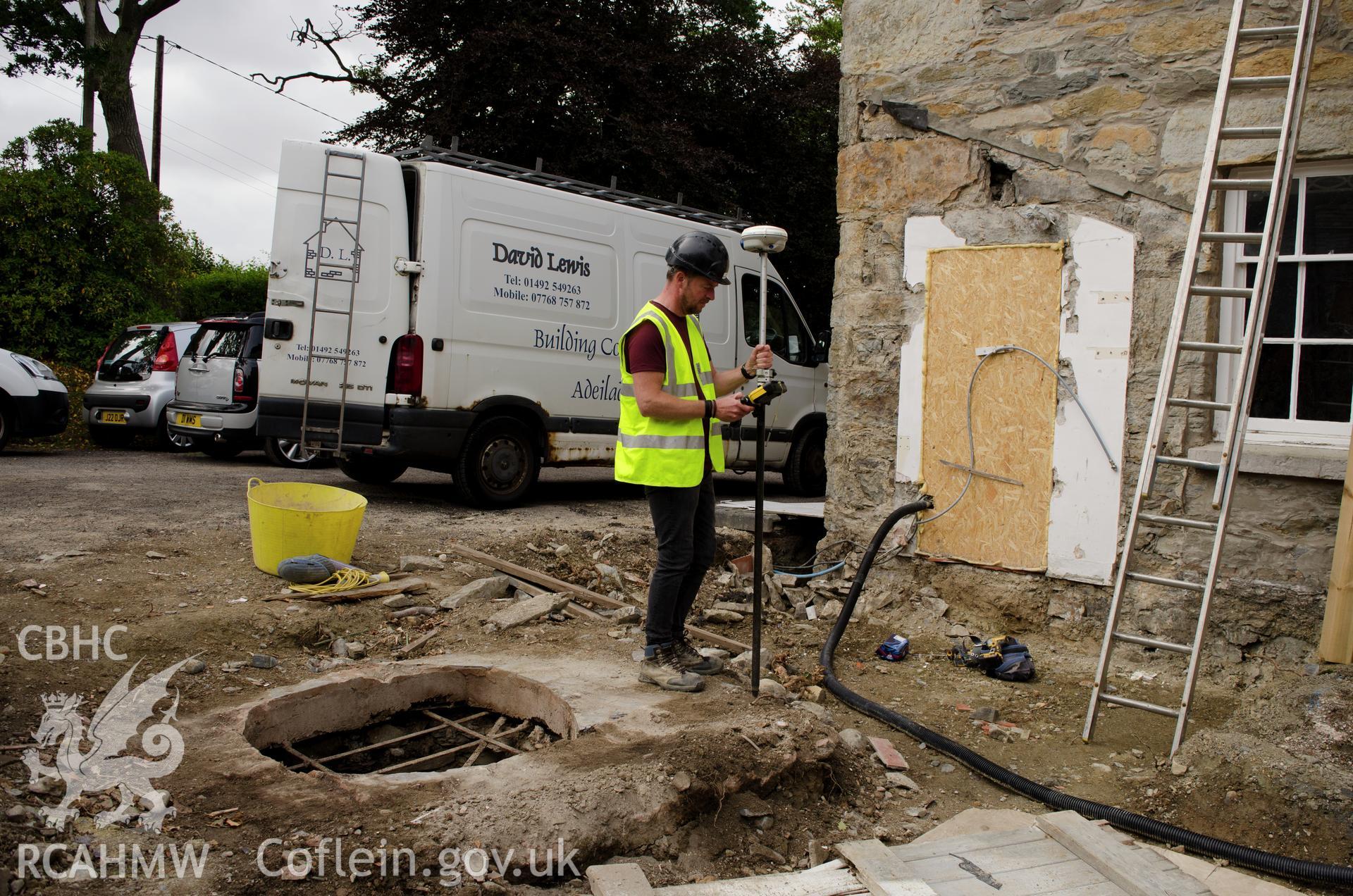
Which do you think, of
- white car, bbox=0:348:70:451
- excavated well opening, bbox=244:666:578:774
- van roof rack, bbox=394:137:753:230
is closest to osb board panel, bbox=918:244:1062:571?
excavated well opening, bbox=244:666:578:774

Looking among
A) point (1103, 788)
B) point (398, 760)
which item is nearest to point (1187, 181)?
point (1103, 788)

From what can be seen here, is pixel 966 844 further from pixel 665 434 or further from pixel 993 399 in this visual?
pixel 993 399

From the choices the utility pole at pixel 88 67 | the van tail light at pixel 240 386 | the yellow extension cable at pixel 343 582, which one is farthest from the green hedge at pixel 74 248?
the yellow extension cable at pixel 343 582

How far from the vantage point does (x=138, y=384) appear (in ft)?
37.8

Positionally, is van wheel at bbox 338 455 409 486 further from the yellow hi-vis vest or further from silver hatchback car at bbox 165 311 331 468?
the yellow hi-vis vest

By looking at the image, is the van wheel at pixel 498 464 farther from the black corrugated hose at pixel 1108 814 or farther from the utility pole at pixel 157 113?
the utility pole at pixel 157 113

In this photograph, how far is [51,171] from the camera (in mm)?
13422

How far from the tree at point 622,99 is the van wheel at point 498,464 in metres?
6.18

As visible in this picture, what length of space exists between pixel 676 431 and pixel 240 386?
8.00 metres

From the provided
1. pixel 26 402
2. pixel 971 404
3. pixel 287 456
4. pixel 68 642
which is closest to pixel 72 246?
pixel 26 402

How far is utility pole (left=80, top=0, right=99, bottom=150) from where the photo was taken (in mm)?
15656

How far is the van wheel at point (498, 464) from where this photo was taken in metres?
8.27

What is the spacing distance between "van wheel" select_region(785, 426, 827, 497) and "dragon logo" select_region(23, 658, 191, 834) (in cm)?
741

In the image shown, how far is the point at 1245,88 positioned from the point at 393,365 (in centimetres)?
585
